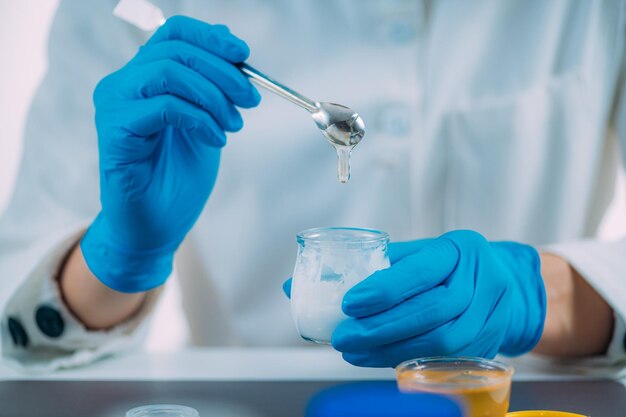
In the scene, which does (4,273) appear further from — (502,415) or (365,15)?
(502,415)

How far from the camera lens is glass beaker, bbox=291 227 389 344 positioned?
37.9 inches

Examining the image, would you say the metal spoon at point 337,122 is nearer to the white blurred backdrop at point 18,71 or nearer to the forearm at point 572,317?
the forearm at point 572,317

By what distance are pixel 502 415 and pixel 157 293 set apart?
823 millimetres

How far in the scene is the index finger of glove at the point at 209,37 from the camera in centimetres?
120

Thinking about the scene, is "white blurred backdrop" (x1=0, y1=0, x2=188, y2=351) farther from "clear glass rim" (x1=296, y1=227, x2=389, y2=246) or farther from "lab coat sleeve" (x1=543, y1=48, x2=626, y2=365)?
"clear glass rim" (x1=296, y1=227, x2=389, y2=246)

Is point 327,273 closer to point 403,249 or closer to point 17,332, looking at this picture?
point 403,249

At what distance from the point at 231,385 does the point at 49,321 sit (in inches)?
16.2

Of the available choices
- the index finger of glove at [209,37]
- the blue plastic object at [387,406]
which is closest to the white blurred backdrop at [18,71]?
the index finger of glove at [209,37]

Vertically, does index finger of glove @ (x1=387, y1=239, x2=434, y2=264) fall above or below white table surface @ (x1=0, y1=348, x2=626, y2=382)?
above

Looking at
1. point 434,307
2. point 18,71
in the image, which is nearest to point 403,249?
point 434,307

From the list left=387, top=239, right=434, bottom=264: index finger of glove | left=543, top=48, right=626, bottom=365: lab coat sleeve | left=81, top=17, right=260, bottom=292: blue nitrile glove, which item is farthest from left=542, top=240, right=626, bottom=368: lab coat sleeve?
left=81, top=17, right=260, bottom=292: blue nitrile glove

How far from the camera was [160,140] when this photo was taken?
51.7 inches

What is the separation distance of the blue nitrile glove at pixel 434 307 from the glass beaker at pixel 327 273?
0.02 m

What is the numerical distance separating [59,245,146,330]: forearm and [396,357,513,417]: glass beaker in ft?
2.23
